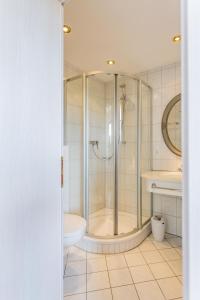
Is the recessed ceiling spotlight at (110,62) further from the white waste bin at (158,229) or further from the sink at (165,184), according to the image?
the white waste bin at (158,229)

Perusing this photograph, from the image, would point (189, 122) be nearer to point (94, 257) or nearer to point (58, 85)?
point (58, 85)

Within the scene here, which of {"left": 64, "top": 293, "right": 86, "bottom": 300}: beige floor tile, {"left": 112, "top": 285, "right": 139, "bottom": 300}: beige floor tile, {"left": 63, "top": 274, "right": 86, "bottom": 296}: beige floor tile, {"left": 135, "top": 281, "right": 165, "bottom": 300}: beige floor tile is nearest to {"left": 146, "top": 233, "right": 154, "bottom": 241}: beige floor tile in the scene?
{"left": 135, "top": 281, "right": 165, "bottom": 300}: beige floor tile

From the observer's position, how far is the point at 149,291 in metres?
1.56

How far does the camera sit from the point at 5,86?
69 cm

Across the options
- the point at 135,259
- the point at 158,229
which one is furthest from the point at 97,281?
the point at 158,229

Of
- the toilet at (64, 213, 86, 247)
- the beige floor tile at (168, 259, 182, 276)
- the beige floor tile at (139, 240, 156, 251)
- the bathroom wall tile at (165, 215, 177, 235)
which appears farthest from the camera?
the bathroom wall tile at (165, 215, 177, 235)

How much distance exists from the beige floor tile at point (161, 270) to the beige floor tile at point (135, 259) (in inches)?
4.3

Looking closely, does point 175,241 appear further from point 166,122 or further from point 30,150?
point 30,150

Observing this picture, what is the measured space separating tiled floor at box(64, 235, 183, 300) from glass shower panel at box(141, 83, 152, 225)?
54 centimetres

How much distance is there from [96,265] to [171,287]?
706mm

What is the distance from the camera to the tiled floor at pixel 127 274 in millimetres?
1529

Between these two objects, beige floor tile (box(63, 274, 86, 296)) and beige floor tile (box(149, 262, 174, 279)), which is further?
beige floor tile (box(149, 262, 174, 279))

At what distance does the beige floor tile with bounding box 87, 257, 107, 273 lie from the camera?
1841 millimetres

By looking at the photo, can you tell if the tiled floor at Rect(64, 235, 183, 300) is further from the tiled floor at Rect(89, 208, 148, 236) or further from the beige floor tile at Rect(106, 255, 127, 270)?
the tiled floor at Rect(89, 208, 148, 236)
